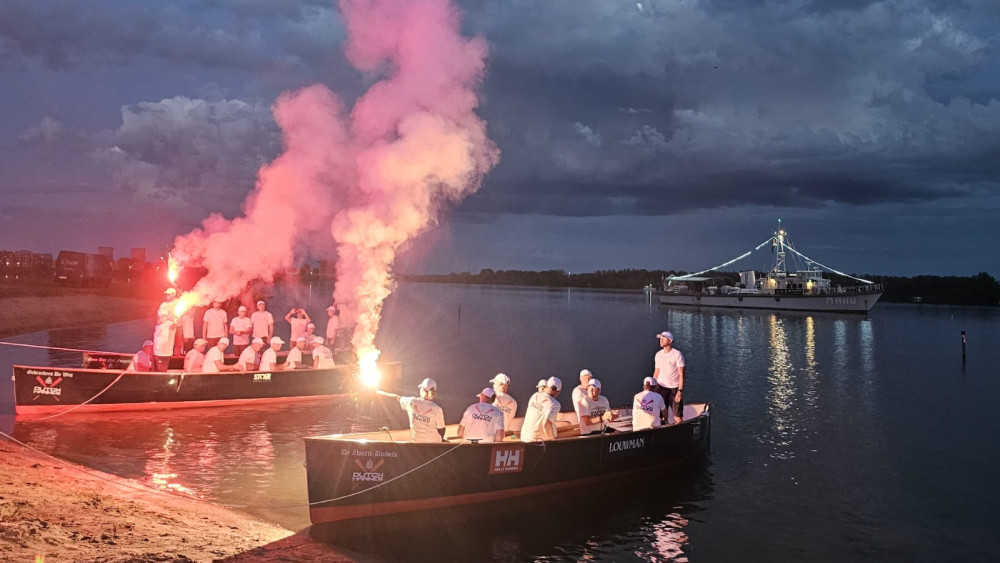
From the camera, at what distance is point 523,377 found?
35.3 metres

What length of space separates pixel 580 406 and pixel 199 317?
Result: 6873 cm

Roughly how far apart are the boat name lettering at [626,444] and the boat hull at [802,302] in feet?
315

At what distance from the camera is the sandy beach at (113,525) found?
899cm

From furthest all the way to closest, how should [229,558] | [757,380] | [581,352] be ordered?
[581,352] → [757,380] → [229,558]

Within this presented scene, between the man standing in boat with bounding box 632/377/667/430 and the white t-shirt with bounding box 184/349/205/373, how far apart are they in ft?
45.8

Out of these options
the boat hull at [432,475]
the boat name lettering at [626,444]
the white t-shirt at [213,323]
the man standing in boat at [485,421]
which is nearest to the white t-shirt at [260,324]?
the white t-shirt at [213,323]

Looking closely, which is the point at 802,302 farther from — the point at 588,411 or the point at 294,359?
the point at 588,411

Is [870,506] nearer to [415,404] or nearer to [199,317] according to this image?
[415,404]

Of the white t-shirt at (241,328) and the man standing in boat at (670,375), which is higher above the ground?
the white t-shirt at (241,328)

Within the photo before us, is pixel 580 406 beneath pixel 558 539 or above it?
above

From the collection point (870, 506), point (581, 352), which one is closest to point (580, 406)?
point (870, 506)

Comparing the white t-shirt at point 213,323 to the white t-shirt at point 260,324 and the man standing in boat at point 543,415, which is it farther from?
the man standing in boat at point 543,415

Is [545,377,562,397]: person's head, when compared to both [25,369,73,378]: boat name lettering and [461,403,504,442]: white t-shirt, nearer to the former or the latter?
[461,403,504,442]: white t-shirt

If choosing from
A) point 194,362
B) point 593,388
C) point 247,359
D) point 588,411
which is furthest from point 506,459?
point 194,362
